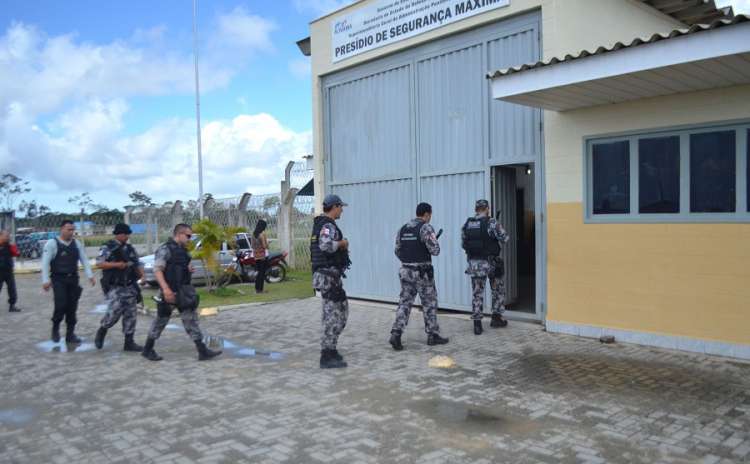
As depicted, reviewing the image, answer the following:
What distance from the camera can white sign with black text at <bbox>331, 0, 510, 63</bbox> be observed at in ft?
29.2

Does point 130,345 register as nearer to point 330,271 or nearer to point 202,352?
point 202,352

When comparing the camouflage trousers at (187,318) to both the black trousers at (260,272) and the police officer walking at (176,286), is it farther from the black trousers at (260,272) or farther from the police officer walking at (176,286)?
the black trousers at (260,272)

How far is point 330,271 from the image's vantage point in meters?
6.31

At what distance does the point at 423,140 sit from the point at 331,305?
4186 mm

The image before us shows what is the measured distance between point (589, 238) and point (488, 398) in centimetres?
309

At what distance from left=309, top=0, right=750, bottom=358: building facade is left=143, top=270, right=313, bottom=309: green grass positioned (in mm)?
1972

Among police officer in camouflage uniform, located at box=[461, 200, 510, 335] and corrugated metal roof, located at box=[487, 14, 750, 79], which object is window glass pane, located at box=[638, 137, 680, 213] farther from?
police officer in camouflage uniform, located at box=[461, 200, 510, 335]

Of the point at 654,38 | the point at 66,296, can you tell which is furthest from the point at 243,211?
the point at 654,38

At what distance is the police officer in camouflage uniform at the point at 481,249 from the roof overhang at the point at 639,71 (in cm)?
158

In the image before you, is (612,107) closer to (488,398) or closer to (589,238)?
(589,238)

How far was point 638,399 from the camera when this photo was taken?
506cm

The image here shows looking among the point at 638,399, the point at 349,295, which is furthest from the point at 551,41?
the point at 349,295

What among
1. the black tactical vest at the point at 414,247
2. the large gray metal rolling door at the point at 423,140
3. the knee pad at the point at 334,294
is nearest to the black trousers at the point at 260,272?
the large gray metal rolling door at the point at 423,140

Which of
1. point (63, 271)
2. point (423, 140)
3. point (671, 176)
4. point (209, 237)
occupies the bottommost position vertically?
point (63, 271)
